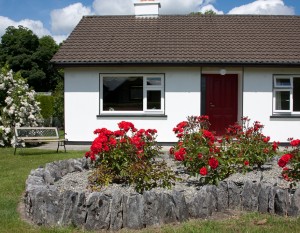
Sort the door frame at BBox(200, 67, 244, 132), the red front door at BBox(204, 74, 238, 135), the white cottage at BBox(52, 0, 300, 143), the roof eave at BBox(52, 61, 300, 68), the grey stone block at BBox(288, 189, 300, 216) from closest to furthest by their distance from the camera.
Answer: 1. the grey stone block at BBox(288, 189, 300, 216)
2. the roof eave at BBox(52, 61, 300, 68)
3. the white cottage at BBox(52, 0, 300, 143)
4. the door frame at BBox(200, 67, 244, 132)
5. the red front door at BBox(204, 74, 238, 135)

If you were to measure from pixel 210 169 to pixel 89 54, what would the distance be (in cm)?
995

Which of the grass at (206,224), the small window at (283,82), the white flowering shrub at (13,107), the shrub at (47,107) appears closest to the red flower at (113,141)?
the grass at (206,224)

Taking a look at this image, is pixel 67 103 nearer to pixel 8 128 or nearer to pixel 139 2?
pixel 8 128

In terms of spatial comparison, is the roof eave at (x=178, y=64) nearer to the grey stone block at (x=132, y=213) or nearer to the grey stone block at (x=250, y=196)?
the grey stone block at (x=250, y=196)

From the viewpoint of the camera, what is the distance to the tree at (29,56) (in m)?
54.7

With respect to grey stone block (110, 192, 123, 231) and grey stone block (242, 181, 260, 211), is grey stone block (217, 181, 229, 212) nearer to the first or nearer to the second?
grey stone block (242, 181, 260, 211)

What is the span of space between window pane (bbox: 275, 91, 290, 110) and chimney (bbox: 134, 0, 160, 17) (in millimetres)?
6559

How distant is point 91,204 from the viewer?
5375mm

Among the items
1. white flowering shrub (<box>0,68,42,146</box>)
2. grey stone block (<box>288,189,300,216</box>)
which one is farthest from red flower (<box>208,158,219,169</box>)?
white flowering shrub (<box>0,68,42,146</box>)

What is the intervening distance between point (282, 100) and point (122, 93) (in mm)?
5860

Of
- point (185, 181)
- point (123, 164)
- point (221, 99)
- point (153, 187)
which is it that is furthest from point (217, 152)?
point (221, 99)

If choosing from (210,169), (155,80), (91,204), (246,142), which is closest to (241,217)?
(210,169)

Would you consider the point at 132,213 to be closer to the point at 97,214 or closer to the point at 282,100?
the point at 97,214

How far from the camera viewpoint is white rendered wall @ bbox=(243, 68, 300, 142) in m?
15.1
